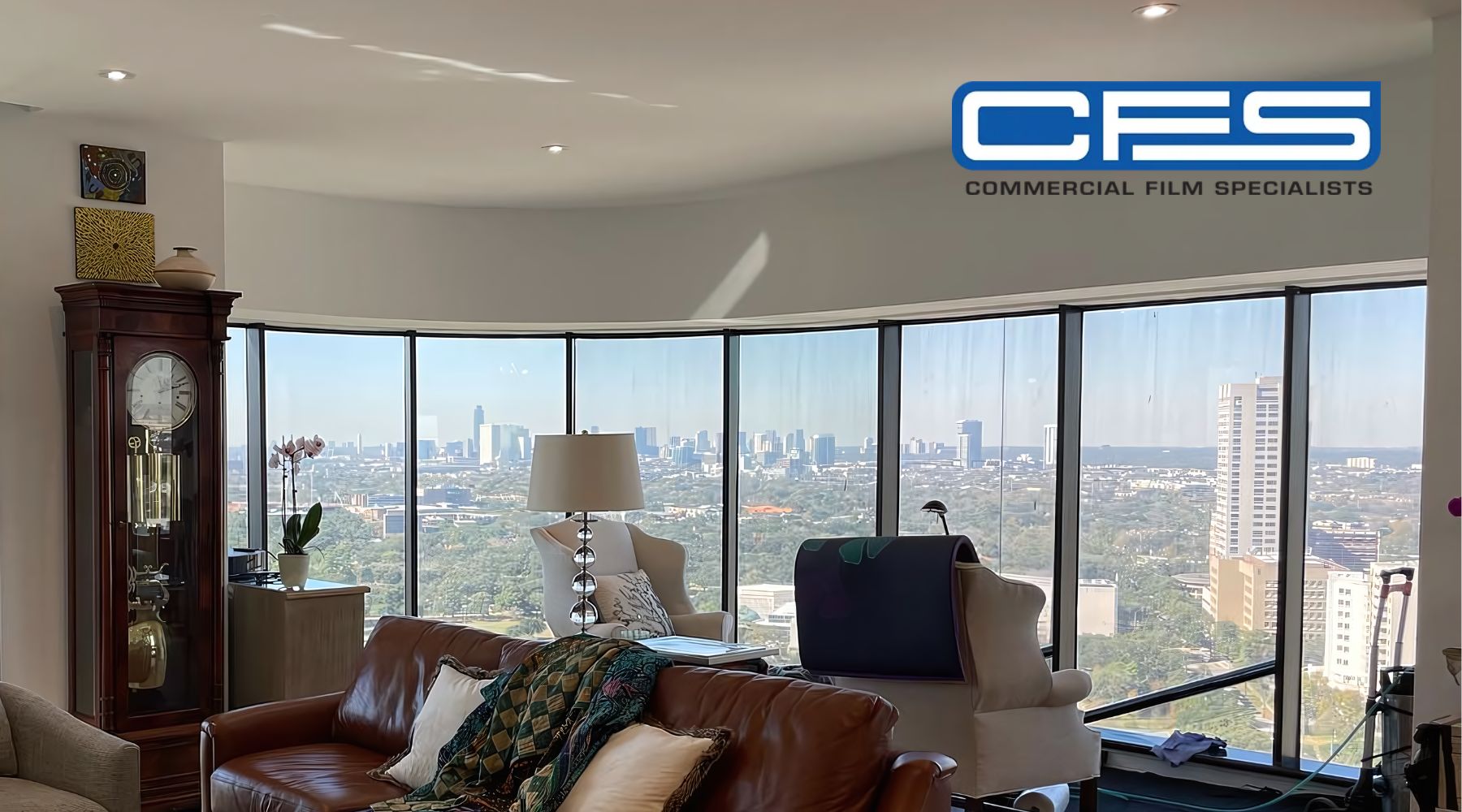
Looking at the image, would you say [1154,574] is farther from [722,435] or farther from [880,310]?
[722,435]

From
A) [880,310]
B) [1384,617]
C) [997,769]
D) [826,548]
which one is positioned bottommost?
[997,769]

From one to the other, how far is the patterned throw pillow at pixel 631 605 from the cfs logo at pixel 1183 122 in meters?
2.73

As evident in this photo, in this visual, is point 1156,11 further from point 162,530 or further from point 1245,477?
point 162,530

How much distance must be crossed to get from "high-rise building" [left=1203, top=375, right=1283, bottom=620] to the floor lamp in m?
2.51

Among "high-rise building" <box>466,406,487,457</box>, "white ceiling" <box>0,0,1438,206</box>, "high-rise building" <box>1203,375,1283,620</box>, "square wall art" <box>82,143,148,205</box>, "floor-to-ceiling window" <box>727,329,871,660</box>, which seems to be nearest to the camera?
"white ceiling" <box>0,0,1438,206</box>

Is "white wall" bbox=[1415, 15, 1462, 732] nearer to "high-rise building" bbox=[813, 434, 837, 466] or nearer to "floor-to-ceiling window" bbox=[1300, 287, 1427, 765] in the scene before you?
"floor-to-ceiling window" bbox=[1300, 287, 1427, 765]

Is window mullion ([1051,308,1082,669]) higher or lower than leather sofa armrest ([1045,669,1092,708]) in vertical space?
higher

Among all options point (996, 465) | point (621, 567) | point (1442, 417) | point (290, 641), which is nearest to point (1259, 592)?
point (996, 465)

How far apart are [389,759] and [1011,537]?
10.8 ft

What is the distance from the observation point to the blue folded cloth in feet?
17.0

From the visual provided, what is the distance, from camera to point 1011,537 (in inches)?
233

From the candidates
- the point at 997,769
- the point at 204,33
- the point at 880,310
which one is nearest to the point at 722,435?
the point at 880,310

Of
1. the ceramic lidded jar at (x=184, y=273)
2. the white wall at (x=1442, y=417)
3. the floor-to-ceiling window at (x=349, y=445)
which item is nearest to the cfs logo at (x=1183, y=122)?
the white wall at (x=1442, y=417)

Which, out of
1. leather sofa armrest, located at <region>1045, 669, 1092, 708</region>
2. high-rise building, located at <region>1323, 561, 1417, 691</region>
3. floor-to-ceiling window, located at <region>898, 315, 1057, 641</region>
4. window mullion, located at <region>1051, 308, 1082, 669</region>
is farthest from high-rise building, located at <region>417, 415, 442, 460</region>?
high-rise building, located at <region>1323, 561, 1417, 691</region>
